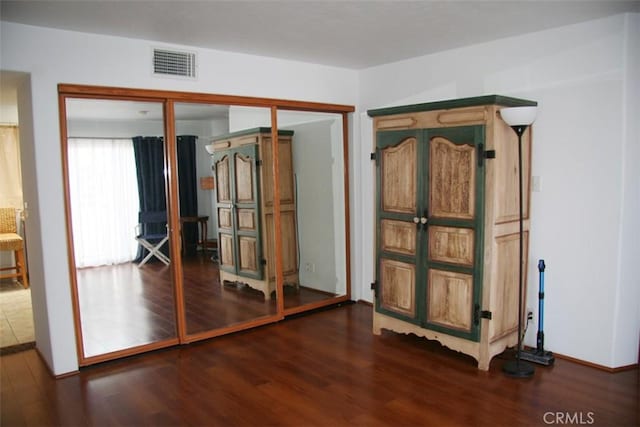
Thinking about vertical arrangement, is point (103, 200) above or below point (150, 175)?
below

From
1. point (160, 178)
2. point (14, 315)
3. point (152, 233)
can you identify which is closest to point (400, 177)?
point (160, 178)

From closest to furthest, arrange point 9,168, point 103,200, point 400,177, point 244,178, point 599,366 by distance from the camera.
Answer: point 599,366
point 103,200
point 400,177
point 244,178
point 9,168

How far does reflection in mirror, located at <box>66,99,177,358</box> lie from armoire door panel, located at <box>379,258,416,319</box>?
176 cm

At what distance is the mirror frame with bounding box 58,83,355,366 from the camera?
3311 mm

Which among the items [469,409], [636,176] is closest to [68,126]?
[469,409]

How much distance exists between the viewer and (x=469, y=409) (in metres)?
2.77

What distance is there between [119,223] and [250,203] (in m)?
1.12

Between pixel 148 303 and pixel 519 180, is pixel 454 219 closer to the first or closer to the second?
pixel 519 180

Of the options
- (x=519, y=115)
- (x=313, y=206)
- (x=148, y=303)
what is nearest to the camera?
(x=519, y=115)

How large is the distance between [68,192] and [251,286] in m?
1.76

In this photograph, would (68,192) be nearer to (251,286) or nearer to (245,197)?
(245,197)

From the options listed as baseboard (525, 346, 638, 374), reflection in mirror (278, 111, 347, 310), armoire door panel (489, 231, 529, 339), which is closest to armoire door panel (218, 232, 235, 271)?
reflection in mirror (278, 111, 347, 310)

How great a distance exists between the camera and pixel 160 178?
12.4ft

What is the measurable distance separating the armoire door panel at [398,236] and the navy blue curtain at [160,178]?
5.18ft
